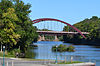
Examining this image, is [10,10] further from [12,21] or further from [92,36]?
[92,36]

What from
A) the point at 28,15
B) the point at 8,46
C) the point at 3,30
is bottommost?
the point at 8,46

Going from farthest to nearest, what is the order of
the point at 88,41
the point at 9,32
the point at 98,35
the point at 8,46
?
the point at 88,41
the point at 98,35
the point at 8,46
the point at 9,32

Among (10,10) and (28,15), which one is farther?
(28,15)

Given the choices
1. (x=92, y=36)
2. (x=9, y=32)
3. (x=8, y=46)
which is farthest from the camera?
(x=92, y=36)

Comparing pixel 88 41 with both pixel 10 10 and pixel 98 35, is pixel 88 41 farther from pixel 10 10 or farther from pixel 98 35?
pixel 10 10

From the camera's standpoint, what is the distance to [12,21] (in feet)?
184

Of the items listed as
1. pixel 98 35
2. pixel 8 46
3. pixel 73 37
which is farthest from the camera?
pixel 73 37

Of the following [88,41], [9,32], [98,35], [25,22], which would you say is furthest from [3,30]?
[88,41]

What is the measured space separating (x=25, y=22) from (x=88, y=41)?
9259 cm

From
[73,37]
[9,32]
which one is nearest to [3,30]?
[9,32]

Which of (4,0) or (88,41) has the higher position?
(4,0)

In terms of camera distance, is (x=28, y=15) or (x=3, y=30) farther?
(x=28, y=15)

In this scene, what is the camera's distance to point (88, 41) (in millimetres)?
148250

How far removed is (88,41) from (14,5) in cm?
9236
